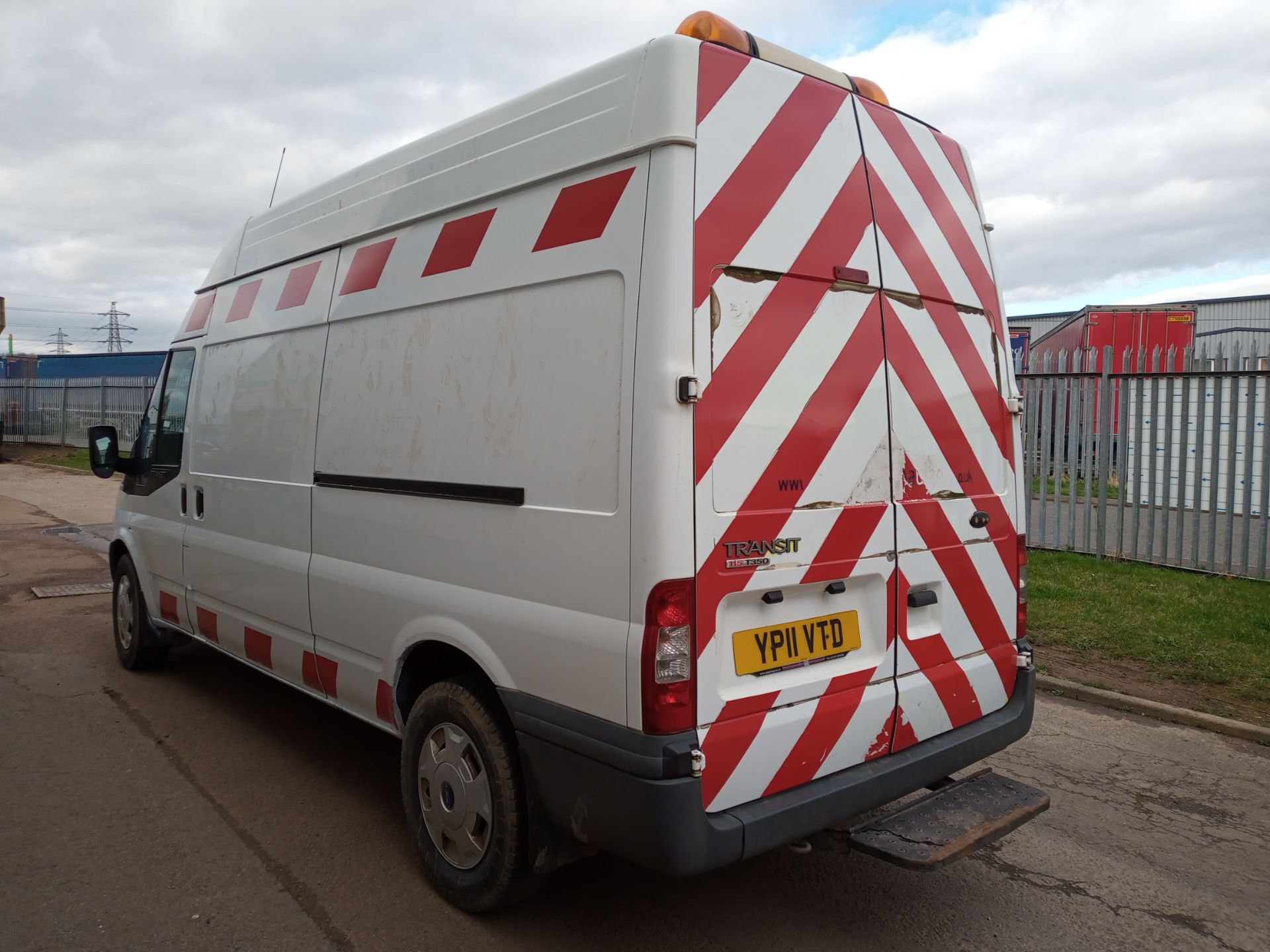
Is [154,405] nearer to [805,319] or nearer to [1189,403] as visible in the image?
[805,319]

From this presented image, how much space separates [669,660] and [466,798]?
107 cm

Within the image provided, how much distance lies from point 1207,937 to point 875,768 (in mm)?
1218

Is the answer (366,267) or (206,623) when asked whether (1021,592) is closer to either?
(366,267)

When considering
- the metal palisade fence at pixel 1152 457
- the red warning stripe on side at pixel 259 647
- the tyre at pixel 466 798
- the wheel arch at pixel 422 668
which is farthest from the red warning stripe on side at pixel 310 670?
the metal palisade fence at pixel 1152 457

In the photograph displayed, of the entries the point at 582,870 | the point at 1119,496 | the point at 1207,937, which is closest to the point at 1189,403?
the point at 1119,496

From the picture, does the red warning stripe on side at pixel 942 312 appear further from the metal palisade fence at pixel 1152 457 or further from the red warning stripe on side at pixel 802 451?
the metal palisade fence at pixel 1152 457

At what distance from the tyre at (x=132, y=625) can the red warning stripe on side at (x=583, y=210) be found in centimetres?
432

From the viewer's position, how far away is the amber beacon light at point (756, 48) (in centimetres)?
288

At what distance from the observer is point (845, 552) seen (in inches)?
120

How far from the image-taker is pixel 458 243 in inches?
135

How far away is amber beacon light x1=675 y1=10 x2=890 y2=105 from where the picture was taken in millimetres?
2875

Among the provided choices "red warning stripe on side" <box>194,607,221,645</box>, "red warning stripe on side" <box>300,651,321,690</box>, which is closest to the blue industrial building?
"red warning stripe on side" <box>194,607,221,645</box>

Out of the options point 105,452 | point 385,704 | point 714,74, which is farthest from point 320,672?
point 714,74

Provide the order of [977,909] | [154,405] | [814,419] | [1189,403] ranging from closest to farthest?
[814,419] < [977,909] < [154,405] < [1189,403]
